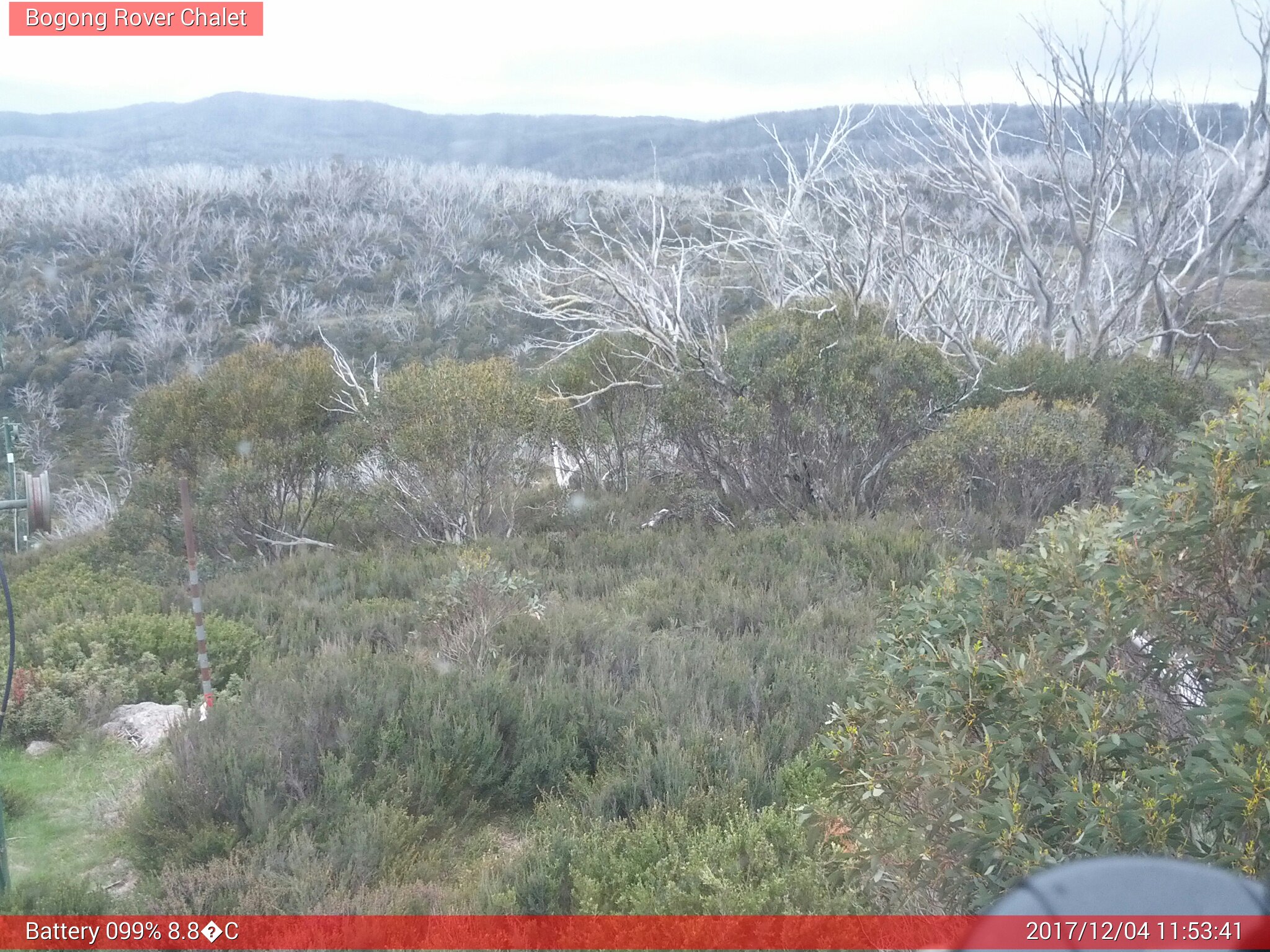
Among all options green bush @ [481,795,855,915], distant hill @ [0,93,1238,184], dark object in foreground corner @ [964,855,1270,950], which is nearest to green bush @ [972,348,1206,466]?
green bush @ [481,795,855,915]

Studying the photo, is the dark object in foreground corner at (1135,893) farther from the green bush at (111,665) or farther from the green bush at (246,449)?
the green bush at (246,449)

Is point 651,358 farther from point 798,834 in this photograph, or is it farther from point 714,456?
point 798,834

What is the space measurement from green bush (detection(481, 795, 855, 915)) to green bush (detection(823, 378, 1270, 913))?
0.28 metres

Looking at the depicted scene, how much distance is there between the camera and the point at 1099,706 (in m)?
2.27

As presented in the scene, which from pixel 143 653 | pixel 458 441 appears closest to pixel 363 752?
pixel 143 653

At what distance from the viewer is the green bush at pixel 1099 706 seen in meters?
2.10

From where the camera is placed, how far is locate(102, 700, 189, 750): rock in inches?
201

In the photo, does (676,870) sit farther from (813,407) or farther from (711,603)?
(813,407)

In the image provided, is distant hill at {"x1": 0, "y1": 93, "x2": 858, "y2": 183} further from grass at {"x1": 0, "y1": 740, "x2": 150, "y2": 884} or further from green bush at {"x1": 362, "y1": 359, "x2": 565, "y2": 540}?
grass at {"x1": 0, "y1": 740, "x2": 150, "y2": 884}

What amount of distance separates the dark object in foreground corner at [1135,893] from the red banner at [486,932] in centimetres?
175

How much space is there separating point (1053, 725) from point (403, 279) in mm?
41160

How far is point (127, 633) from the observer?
6.30 metres

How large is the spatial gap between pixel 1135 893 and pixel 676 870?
2405mm

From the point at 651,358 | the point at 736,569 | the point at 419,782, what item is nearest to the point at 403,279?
the point at 651,358
